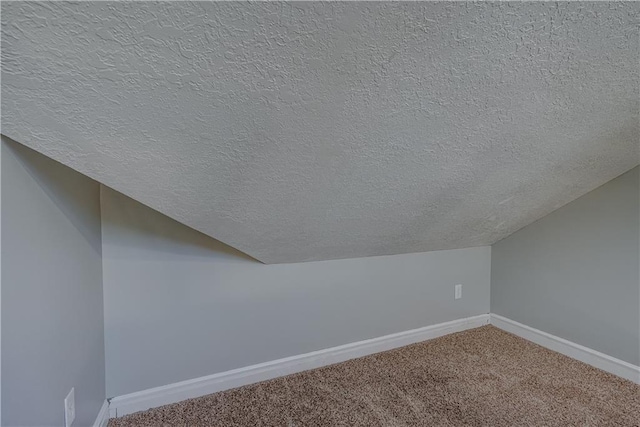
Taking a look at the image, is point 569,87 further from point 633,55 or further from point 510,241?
point 510,241

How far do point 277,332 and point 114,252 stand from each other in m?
0.95

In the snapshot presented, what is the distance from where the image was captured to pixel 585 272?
7.13ft

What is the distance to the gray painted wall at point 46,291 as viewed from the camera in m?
0.84

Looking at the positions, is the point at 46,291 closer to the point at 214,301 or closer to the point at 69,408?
the point at 69,408

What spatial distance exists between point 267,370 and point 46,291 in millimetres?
1262

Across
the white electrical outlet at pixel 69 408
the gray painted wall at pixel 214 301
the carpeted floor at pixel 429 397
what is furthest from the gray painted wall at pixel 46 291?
the carpeted floor at pixel 429 397

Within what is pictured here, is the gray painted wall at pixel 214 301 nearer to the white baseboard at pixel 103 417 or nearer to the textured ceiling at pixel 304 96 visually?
the white baseboard at pixel 103 417

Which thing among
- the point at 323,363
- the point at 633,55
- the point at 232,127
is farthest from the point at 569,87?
the point at 323,363

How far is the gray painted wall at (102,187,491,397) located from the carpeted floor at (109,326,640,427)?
0.61 feet

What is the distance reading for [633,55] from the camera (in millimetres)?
1026

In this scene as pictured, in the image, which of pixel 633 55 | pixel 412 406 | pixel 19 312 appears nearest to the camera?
pixel 19 312

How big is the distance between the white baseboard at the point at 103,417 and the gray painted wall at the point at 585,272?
2632mm

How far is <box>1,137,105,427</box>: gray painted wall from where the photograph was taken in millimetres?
841

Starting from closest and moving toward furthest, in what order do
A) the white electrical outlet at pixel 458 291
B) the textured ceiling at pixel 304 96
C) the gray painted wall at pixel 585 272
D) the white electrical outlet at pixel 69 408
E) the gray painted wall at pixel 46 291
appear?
the textured ceiling at pixel 304 96 → the gray painted wall at pixel 46 291 → the white electrical outlet at pixel 69 408 → the gray painted wall at pixel 585 272 → the white electrical outlet at pixel 458 291
